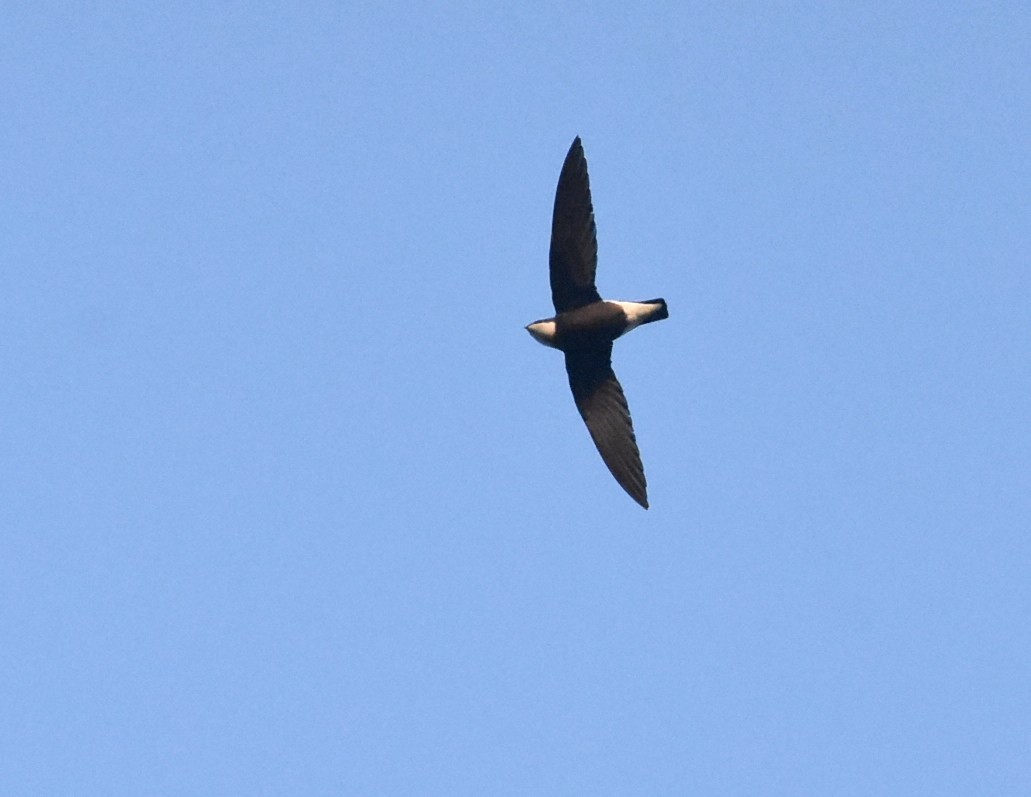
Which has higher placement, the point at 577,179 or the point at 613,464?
the point at 577,179

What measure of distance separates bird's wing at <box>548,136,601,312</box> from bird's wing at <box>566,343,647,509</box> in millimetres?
923

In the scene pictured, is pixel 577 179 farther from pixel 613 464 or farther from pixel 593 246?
pixel 613 464

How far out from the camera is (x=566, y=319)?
91.1ft

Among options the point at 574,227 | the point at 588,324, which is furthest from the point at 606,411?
the point at 574,227

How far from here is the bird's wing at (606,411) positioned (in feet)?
92.0

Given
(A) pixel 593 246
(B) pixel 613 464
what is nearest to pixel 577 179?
(A) pixel 593 246

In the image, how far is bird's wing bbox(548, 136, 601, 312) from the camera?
27.5 m

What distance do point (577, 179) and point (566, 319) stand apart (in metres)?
1.50

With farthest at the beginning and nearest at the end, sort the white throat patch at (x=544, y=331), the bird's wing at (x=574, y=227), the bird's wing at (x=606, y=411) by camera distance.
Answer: the bird's wing at (x=606, y=411), the white throat patch at (x=544, y=331), the bird's wing at (x=574, y=227)

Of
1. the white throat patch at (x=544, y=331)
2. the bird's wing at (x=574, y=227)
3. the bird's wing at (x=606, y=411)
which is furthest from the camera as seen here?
the bird's wing at (x=606, y=411)

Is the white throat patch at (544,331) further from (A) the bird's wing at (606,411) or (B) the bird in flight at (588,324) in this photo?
(A) the bird's wing at (606,411)

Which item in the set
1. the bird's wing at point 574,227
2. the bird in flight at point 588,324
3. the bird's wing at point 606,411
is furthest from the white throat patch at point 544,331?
the bird's wing at point 574,227

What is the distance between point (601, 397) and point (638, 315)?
111 centimetres

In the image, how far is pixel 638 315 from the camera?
2767cm
